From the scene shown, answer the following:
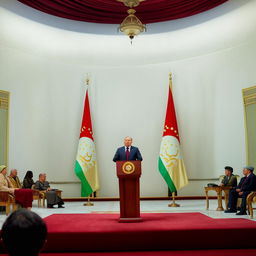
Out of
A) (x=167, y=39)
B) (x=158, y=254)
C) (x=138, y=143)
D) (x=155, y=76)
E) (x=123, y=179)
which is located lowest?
(x=158, y=254)

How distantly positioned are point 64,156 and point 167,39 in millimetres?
4557

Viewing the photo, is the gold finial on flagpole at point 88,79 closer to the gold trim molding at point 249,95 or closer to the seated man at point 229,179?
the gold trim molding at point 249,95

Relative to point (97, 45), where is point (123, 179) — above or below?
below

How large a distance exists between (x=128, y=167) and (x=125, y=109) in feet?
21.5

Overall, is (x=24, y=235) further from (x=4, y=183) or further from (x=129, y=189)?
(x=4, y=183)

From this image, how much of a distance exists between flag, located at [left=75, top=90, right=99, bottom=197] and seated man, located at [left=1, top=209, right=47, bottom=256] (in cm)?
886

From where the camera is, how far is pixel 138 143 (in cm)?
1173

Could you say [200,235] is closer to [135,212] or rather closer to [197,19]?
[135,212]

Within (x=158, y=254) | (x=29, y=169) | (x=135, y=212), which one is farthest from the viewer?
(x=29, y=169)

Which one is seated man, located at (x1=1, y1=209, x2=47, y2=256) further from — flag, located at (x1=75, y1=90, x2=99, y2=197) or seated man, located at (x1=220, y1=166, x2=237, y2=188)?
flag, located at (x1=75, y1=90, x2=99, y2=197)

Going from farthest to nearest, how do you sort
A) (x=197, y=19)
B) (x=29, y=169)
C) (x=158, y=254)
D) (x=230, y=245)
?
1. (x=29, y=169)
2. (x=197, y=19)
3. (x=230, y=245)
4. (x=158, y=254)

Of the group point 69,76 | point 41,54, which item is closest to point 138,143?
point 69,76

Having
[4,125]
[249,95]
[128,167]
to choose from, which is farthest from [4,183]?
[249,95]

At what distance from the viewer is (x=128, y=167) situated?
5387 mm
